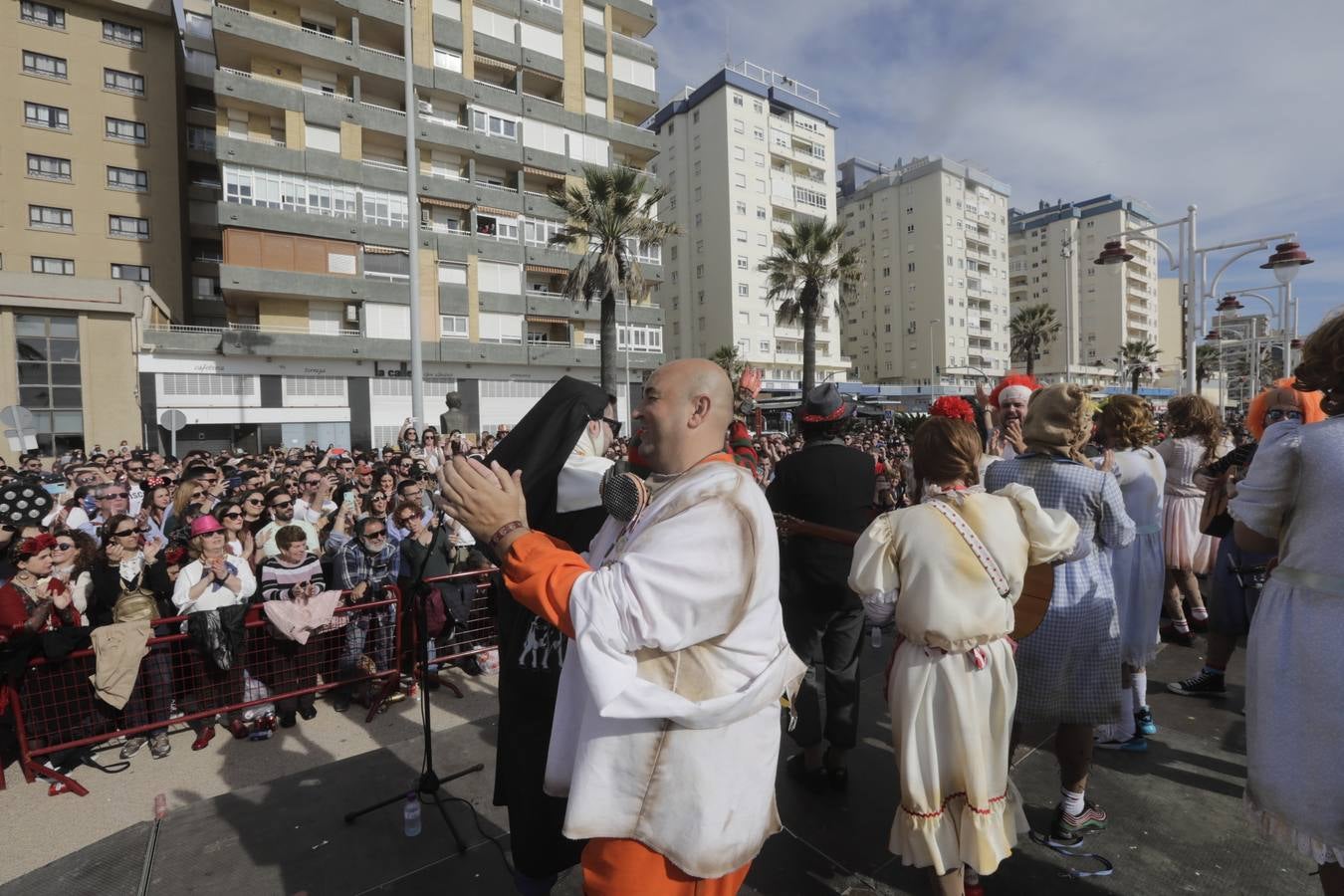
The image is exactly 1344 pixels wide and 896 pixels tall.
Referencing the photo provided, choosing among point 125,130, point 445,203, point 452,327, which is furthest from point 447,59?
point 125,130

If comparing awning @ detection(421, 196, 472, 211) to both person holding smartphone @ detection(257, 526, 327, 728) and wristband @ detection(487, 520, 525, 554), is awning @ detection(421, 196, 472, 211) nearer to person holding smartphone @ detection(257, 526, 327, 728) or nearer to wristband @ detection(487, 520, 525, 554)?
person holding smartphone @ detection(257, 526, 327, 728)

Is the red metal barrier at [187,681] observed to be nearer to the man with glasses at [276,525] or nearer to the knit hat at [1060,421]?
the man with glasses at [276,525]

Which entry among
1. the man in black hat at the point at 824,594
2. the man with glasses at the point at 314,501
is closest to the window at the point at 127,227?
the man with glasses at the point at 314,501

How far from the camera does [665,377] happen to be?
1.57 meters

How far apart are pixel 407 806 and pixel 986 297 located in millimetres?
69939

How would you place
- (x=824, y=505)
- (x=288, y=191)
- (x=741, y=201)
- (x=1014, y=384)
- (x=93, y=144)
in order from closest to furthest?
(x=824, y=505) < (x=1014, y=384) < (x=288, y=191) < (x=93, y=144) < (x=741, y=201)

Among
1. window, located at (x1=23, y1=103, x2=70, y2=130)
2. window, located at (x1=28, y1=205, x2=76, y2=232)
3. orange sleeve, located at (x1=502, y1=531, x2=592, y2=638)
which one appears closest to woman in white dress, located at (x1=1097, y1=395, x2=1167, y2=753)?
orange sleeve, located at (x1=502, y1=531, x2=592, y2=638)

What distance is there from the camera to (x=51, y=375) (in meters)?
23.2

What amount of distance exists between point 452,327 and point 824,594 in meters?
28.6

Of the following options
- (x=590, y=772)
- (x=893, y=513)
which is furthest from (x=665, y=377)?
(x=893, y=513)

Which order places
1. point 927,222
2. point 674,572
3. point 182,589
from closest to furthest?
point 674,572, point 182,589, point 927,222

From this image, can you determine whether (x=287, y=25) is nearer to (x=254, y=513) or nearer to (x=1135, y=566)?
(x=254, y=513)

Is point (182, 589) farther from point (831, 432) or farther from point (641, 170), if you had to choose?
point (641, 170)

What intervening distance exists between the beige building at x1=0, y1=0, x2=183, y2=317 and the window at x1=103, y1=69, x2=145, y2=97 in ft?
0.14
